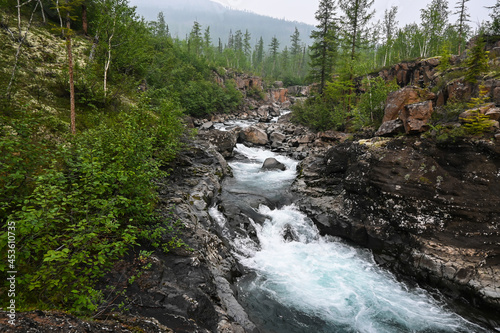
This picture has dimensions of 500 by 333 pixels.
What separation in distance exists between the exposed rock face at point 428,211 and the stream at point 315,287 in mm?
884

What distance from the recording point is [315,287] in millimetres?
9742

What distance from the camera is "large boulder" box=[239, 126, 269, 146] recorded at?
2997 cm

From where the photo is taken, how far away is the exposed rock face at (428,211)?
8.84 m

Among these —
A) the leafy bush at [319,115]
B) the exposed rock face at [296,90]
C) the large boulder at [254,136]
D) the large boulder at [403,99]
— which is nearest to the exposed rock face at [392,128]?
the large boulder at [403,99]

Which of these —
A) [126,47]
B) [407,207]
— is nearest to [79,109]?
[126,47]

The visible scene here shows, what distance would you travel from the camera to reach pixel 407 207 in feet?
35.5

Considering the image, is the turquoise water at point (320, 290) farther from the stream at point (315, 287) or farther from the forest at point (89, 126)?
the forest at point (89, 126)

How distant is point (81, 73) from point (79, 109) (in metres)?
2.61

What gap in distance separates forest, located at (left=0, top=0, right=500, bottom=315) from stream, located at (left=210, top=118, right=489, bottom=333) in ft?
13.4

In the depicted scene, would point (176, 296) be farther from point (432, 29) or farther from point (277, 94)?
point (277, 94)

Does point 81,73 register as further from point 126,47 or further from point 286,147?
point 286,147

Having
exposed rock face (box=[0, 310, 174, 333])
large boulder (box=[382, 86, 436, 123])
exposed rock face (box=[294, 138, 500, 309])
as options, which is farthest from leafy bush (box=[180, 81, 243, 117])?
exposed rock face (box=[0, 310, 174, 333])

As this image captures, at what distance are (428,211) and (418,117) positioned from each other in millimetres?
5077

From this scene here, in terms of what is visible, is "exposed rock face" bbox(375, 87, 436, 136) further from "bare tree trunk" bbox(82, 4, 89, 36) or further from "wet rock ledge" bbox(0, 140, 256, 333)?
A: "bare tree trunk" bbox(82, 4, 89, 36)
